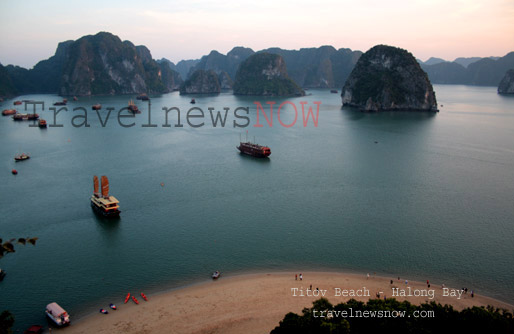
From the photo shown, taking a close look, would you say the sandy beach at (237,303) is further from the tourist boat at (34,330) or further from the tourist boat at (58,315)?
the tourist boat at (34,330)

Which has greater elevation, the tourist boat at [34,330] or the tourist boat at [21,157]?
the tourist boat at [21,157]

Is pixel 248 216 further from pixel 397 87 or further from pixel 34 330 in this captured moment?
pixel 397 87

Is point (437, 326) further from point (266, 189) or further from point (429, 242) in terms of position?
point (266, 189)

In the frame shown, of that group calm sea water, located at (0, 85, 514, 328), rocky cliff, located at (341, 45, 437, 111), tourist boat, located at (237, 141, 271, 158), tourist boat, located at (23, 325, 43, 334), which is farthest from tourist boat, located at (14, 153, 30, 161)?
rocky cliff, located at (341, 45, 437, 111)

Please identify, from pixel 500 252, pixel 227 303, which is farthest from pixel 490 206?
pixel 227 303

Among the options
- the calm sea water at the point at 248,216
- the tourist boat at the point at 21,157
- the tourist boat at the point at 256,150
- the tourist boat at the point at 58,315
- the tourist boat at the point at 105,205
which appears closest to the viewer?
the tourist boat at the point at 58,315

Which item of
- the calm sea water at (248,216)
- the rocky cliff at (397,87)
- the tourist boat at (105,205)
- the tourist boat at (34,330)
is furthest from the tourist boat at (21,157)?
the rocky cliff at (397,87)

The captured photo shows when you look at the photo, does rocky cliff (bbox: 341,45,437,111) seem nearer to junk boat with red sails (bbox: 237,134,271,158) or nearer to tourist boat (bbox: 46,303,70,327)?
junk boat with red sails (bbox: 237,134,271,158)
